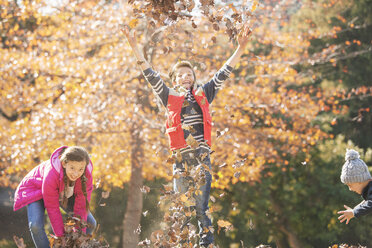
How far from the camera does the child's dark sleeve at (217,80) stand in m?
3.96

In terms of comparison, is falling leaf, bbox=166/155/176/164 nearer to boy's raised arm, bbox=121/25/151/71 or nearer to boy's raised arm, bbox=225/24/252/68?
boy's raised arm, bbox=121/25/151/71

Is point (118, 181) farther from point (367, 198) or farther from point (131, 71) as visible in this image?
point (367, 198)

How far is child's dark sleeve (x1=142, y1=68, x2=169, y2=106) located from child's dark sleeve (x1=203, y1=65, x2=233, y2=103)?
0.40 m

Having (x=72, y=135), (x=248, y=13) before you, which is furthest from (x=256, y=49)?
(x=248, y=13)

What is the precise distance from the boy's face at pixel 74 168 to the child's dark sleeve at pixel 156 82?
36.3 inches

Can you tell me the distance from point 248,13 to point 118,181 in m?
8.27

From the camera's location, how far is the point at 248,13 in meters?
3.93

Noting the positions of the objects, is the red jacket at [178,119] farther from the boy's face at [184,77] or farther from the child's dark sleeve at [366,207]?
the child's dark sleeve at [366,207]

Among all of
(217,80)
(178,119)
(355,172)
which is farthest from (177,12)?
(355,172)

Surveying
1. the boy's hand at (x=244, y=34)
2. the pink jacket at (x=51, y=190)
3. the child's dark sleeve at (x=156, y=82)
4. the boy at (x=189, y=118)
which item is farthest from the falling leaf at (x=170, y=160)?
the boy's hand at (x=244, y=34)

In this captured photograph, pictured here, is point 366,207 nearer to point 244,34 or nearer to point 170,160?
point 170,160

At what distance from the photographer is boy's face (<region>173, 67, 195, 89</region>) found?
13.1 ft

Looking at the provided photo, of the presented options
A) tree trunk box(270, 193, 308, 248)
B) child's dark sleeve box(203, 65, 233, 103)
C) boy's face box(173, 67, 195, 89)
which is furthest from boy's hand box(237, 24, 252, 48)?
tree trunk box(270, 193, 308, 248)

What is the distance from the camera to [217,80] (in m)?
4.01
